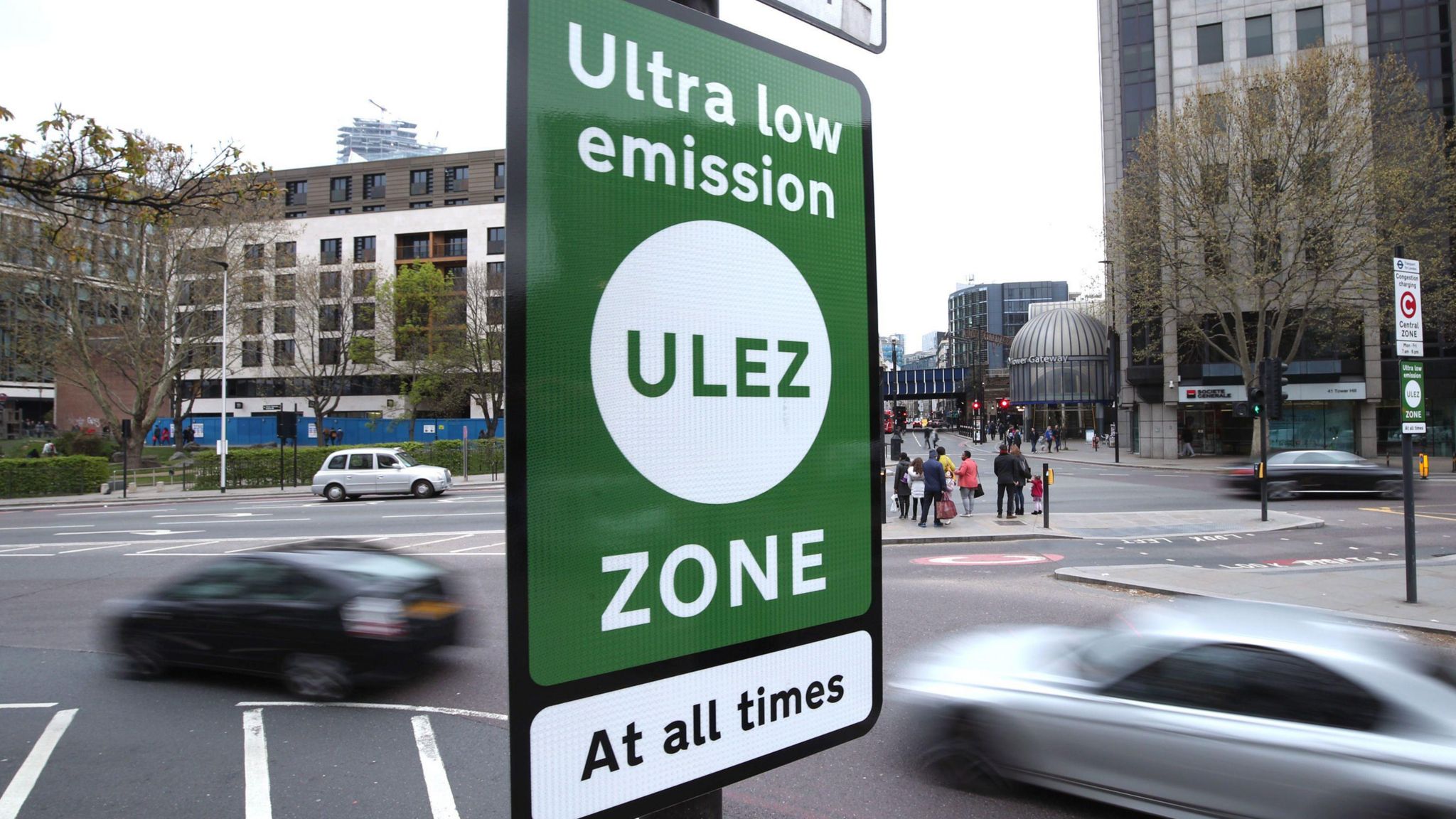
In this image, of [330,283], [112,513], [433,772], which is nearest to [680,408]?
[433,772]

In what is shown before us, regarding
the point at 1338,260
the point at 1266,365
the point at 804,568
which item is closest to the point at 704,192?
the point at 804,568

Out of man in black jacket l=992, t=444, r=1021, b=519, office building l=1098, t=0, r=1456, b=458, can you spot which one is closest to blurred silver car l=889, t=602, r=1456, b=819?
man in black jacket l=992, t=444, r=1021, b=519

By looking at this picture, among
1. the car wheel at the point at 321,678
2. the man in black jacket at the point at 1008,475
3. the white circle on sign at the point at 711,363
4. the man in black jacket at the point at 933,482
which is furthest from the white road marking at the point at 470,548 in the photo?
the white circle on sign at the point at 711,363

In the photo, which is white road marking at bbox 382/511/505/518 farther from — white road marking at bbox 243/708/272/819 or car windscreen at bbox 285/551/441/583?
white road marking at bbox 243/708/272/819

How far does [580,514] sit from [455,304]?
49.2 m

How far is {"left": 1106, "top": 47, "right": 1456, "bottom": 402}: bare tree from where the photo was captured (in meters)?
33.8

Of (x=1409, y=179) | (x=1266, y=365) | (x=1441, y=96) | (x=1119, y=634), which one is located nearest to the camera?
(x=1119, y=634)

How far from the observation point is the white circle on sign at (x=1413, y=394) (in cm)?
1041

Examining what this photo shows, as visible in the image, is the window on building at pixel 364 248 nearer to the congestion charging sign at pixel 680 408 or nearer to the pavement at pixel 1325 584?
the pavement at pixel 1325 584

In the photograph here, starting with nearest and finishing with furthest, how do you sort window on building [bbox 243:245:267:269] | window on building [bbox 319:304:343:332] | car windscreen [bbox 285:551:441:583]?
car windscreen [bbox 285:551:441:583] → window on building [bbox 243:245:267:269] → window on building [bbox 319:304:343:332]

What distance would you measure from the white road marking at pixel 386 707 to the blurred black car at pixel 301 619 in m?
0.14

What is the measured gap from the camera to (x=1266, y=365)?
65.6 feet

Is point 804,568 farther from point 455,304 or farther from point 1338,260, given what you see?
point 455,304

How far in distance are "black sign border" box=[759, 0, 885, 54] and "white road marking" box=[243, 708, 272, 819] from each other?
5.57 meters
